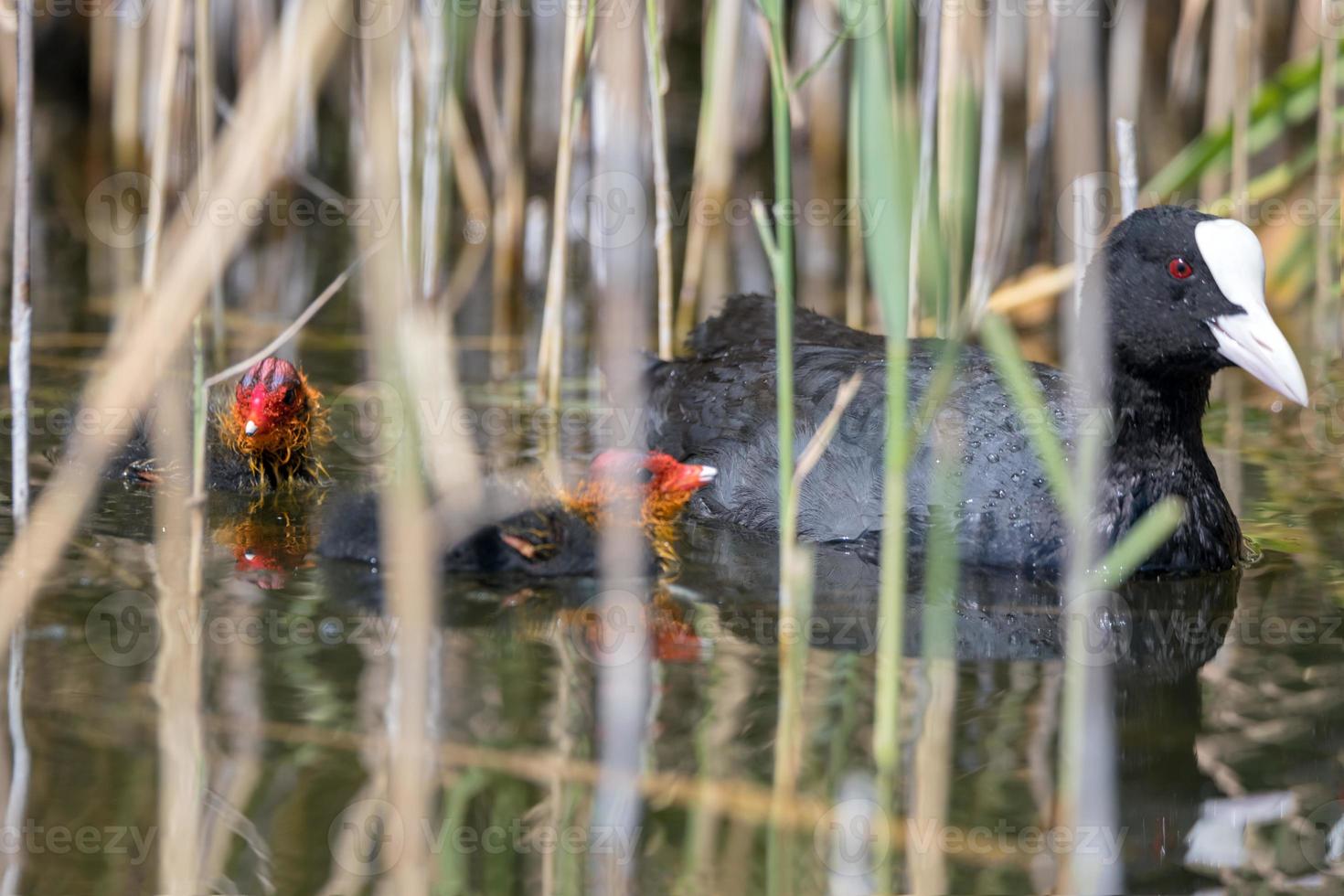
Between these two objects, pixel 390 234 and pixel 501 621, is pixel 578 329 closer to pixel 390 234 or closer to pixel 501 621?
pixel 501 621

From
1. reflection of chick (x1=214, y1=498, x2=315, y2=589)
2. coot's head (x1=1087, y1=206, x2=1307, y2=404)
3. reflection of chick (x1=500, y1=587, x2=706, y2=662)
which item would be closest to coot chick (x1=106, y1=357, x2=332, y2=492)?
reflection of chick (x1=214, y1=498, x2=315, y2=589)

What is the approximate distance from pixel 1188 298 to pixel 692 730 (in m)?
1.71

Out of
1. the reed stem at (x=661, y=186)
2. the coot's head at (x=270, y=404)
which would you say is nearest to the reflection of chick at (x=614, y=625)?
the coot's head at (x=270, y=404)

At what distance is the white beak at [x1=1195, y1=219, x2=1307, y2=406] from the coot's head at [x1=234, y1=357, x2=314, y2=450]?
2.25 m

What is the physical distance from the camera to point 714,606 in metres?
3.67

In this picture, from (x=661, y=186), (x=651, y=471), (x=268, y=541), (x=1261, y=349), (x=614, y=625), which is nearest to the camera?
(x=614, y=625)

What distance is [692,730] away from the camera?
2.92 meters

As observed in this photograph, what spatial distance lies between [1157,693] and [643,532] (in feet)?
4.19

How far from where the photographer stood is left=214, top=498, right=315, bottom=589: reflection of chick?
12.3 ft

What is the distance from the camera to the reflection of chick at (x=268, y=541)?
12.3 feet

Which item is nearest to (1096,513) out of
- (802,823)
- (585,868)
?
(802,823)

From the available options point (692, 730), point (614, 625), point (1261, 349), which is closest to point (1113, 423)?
point (1261, 349)

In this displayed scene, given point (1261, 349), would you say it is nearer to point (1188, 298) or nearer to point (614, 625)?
point (1188, 298)

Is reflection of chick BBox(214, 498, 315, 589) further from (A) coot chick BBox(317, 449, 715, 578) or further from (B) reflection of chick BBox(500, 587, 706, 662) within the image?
(B) reflection of chick BBox(500, 587, 706, 662)
